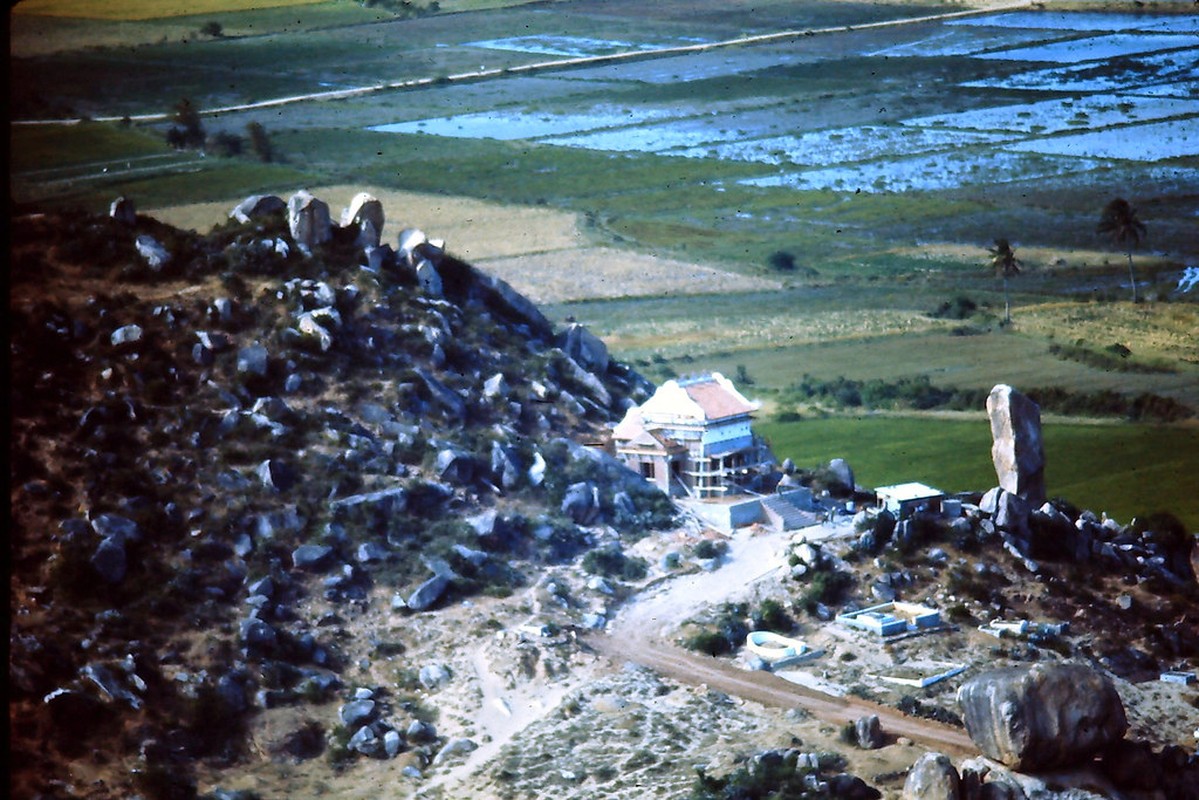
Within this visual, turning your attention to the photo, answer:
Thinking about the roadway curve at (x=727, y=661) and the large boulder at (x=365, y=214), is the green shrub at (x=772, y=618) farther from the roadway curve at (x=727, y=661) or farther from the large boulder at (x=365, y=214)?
the large boulder at (x=365, y=214)

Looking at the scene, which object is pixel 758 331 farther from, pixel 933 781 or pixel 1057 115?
pixel 933 781

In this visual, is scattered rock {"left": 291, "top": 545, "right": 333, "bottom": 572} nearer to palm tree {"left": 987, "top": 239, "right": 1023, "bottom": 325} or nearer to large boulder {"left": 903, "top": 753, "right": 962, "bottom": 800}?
large boulder {"left": 903, "top": 753, "right": 962, "bottom": 800}

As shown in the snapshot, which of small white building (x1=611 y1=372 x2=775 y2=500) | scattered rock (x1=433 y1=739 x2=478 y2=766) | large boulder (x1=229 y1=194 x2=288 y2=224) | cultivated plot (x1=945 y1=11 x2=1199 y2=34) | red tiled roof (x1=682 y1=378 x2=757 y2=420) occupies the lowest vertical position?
scattered rock (x1=433 y1=739 x2=478 y2=766)

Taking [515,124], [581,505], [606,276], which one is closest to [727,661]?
[581,505]

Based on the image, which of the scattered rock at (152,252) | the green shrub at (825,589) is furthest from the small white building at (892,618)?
the scattered rock at (152,252)

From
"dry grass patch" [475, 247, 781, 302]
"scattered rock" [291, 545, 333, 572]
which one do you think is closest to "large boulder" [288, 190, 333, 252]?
"scattered rock" [291, 545, 333, 572]

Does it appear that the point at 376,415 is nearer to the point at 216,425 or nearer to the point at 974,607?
the point at 216,425

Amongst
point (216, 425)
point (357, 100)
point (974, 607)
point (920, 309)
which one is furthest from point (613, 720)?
point (357, 100)

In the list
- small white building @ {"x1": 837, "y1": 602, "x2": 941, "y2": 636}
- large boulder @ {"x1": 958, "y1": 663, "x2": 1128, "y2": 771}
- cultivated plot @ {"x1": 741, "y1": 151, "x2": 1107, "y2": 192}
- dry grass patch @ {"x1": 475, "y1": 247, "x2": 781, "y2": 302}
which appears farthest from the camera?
cultivated plot @ {"x1": 741, "y1": 151, "x2": 1107, "y2": 192}
